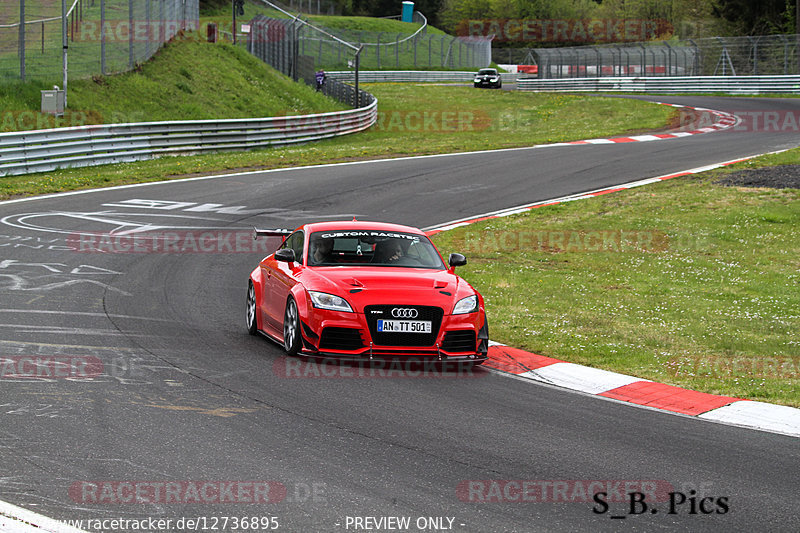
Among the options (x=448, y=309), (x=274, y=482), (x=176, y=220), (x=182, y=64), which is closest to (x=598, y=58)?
(x=182, y=64)

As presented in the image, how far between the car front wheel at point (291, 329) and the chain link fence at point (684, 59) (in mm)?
50143

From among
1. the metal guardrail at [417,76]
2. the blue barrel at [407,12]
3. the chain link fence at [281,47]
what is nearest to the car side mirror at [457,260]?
the chain link fence at [281,47]

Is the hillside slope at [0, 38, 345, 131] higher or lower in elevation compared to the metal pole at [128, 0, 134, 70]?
lower

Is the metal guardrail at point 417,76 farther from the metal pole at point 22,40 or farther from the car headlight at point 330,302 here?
the car headlight at point 330,302

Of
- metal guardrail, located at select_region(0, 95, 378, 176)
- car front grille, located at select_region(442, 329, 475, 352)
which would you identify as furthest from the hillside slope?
car front grille, located at select_region(442, 329, 475, 352)

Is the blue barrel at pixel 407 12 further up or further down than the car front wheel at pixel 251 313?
further up

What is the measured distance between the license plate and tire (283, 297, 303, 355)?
86 centimetres

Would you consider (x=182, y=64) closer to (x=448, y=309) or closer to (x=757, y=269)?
(x=757, y=269)

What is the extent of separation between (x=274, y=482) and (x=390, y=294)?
3761 mm

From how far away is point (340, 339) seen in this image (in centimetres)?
927

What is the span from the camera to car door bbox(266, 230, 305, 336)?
1010 cm

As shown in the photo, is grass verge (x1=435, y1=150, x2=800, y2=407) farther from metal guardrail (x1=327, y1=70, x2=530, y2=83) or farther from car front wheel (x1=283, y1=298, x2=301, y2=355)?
metal guardrail (x1=327, y1=70, x2=530, y2=83)

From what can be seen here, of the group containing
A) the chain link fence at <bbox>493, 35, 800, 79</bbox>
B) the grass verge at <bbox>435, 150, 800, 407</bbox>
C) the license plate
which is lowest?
the grass verge at <bbox>435, 150, 800, 407</bbox>

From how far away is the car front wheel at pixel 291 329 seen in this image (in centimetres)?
952
